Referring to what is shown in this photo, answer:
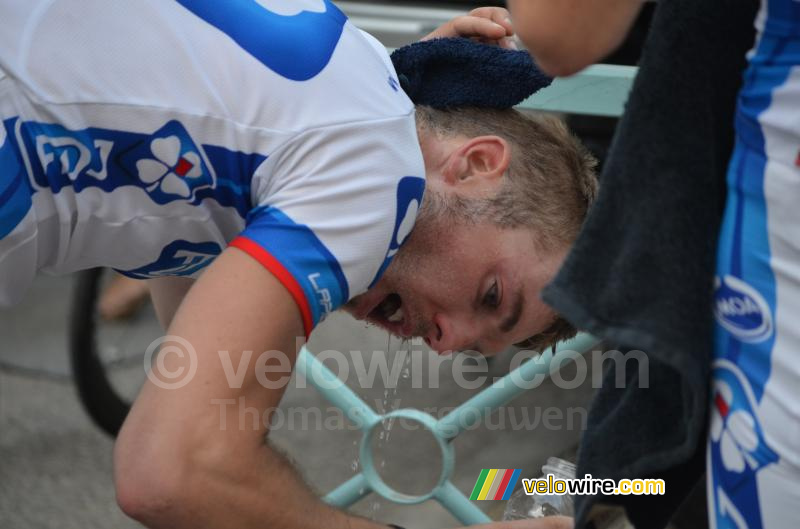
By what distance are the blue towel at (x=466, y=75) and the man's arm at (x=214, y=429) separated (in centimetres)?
56

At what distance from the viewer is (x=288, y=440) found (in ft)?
9.73

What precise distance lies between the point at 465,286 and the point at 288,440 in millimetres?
1463

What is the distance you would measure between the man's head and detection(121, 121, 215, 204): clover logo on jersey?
36cm

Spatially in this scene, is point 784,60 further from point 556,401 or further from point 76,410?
point 76,410

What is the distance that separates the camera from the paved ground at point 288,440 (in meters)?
2.66

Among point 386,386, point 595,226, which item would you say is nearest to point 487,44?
point 595,226

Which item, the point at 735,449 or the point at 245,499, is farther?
the point at 245,499

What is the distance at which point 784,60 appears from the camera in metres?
0.98

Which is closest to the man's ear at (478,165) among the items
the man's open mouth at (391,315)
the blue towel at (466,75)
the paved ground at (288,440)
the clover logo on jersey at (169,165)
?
the blue towel at (466,75)

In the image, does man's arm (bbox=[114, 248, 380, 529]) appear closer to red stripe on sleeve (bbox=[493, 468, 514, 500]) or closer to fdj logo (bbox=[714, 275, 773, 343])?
fdj logo (bbox=[714, 275, 773, 343])

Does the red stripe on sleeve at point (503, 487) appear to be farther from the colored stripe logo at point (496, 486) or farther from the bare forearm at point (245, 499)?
the bare forearm at point (245, 499)

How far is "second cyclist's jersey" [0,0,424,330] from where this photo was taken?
1349 millimetres

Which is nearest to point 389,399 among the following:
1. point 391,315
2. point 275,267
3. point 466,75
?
point 391,315

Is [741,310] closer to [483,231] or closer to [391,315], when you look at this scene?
Answer: [483,231]
